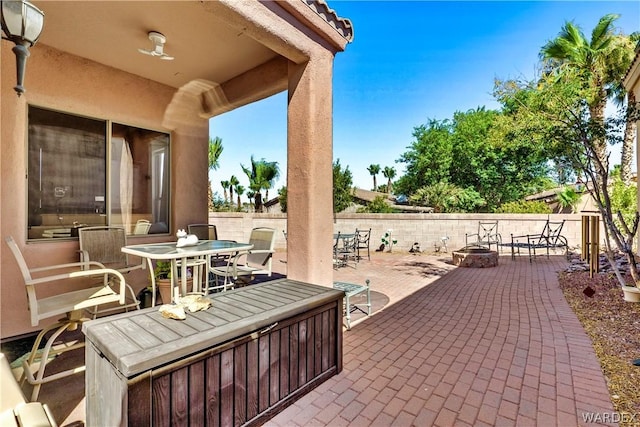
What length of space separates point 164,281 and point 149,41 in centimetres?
278

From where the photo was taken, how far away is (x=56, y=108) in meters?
3.55

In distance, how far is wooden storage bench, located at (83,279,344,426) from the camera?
53.9 inches

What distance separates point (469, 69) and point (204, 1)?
1241 cm

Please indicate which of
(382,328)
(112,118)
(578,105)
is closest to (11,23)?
(112,118)

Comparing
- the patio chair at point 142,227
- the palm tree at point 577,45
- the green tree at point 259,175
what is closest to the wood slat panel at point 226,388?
the patio chair at point 142,227

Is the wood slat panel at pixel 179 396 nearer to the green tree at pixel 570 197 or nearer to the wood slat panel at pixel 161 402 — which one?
the wood slat panel at pixel 161 402

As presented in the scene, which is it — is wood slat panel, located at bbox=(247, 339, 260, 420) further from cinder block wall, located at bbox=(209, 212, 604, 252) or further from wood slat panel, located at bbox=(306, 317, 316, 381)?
cinder block wall, located at bbox=(209, 212, 604, 252)

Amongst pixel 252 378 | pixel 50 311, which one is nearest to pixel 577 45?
pixel 252 378

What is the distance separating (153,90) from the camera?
445cm

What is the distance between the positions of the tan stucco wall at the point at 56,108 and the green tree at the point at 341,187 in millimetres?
9283

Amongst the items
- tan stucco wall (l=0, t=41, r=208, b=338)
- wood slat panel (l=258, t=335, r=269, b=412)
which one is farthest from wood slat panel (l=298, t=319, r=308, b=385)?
tan stucco wall (l=0, t=41, r=208, b=338)

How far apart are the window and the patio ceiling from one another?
86cm

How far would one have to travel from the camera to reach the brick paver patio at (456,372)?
197cm

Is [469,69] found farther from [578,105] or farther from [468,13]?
[578,105]
